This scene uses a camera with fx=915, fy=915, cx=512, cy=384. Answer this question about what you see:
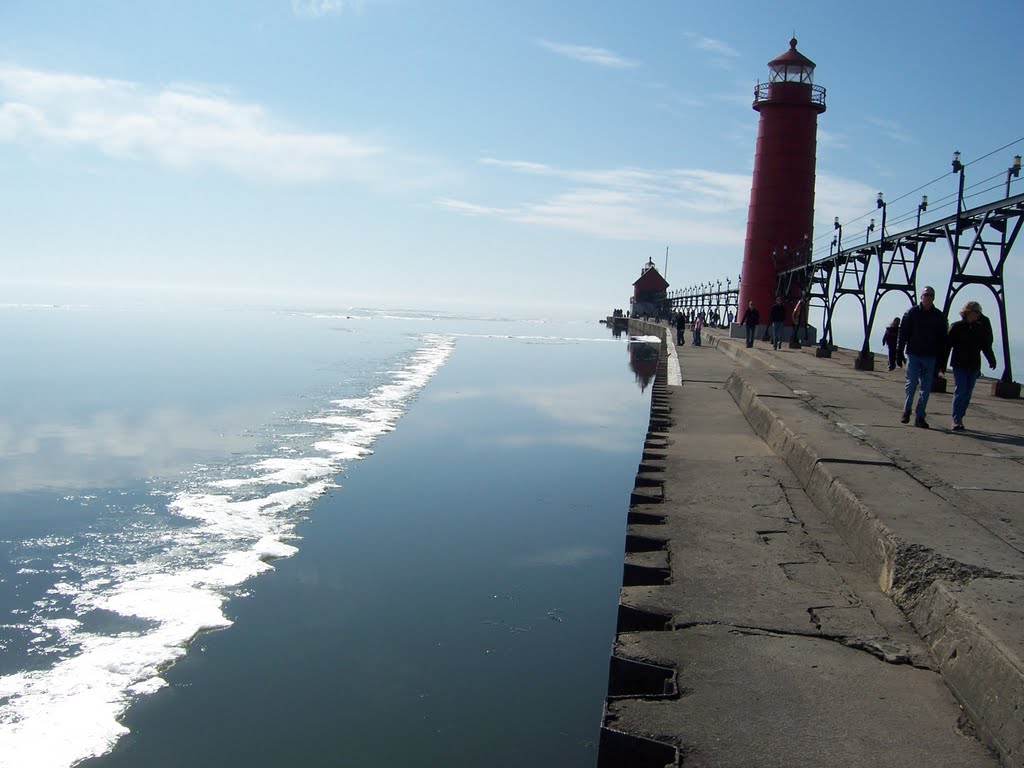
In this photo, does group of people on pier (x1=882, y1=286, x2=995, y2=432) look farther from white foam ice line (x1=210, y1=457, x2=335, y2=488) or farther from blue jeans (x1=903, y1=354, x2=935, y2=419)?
white foam ice line (x1=210, y1=457, x2=335, y2=488)

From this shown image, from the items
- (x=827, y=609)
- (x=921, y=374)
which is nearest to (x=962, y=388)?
(x=921, y=374)

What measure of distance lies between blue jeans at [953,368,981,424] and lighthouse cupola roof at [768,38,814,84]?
28.3 m

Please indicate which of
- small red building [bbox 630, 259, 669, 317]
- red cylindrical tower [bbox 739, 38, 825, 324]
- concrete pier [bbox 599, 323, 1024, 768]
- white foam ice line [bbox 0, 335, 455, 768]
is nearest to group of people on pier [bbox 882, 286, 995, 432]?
concrete pier [bbox 599, 323, 1024, 768]

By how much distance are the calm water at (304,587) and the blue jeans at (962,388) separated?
358cm

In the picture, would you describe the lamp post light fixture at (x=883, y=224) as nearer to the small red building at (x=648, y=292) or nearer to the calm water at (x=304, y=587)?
the calm water at (x=304, y=587)

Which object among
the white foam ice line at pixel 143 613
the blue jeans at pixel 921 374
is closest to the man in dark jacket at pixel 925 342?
the blue jeans at pixel 921 374

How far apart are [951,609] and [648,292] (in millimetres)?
82780

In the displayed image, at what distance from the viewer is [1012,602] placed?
12.4 ft

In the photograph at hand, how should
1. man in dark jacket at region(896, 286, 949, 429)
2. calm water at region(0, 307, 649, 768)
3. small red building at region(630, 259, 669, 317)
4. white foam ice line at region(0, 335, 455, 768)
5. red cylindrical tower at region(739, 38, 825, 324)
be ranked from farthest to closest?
small red building at region(630, 259, 669, 317) < red cylindrical tower at region(739, 38, 825, 324) < man in dark jacket at region(896, 286, 949, 429) < calm water at region(0, 307, 649, 768) < white foam ice line at region(0, 335, 455, 768)

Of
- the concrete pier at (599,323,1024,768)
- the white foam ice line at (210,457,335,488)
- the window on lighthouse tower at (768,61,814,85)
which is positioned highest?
the window on lighthouse tower at (768,61,814,85)

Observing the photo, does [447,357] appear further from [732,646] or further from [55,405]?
[732,646]

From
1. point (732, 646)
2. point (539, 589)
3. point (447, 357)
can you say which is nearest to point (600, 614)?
point (539, 589)

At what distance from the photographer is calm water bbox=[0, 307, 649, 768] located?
195 inches

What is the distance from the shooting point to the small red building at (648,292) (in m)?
84.6
